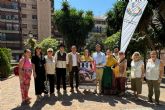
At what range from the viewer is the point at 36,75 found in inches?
499

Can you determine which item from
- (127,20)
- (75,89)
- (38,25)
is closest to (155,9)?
(127,20)

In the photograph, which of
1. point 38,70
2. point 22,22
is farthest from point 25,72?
point 22,22

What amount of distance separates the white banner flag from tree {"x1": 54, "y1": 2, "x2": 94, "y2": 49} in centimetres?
4465

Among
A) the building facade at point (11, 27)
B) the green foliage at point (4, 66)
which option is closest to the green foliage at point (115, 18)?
the green foliage at point (4, 66)

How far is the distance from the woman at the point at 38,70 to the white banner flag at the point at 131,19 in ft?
10.3

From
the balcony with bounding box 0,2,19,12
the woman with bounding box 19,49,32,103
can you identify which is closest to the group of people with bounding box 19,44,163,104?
the woman with bounding box 19,49,32,103

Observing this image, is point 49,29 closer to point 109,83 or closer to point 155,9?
point 155,9

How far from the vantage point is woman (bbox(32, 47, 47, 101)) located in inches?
497

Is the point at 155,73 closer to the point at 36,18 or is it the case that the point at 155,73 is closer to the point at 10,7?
the point at 10,7

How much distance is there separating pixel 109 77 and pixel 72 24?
46663 millimetres

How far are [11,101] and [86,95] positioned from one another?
8.78 feet

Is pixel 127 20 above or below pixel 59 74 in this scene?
above

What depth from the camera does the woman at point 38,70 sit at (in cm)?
1263

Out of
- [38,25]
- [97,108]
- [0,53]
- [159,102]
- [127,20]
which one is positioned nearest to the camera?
[97,108]
